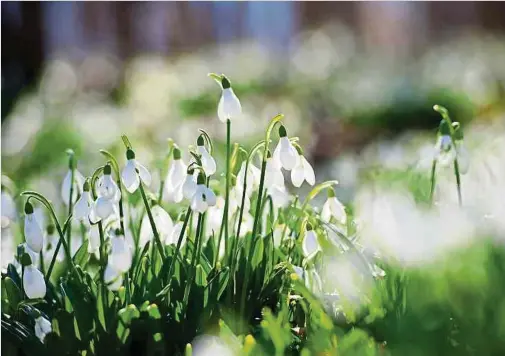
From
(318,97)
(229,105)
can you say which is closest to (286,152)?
(229,105)

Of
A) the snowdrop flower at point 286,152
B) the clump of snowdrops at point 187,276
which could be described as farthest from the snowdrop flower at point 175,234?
the snowdrop flower at point 286,152

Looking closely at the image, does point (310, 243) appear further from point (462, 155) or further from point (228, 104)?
point (462, 155)

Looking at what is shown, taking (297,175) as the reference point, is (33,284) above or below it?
below

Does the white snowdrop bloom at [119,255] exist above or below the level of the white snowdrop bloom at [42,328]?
above

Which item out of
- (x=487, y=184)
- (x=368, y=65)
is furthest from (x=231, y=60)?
(x=487, y=184)

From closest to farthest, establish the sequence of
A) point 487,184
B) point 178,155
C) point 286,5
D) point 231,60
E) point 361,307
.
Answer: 1. point 361,307
2. point 178,155
3. point 487,184
4. point 231,60
5. point 286,5

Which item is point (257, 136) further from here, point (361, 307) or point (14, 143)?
point (361, 307)

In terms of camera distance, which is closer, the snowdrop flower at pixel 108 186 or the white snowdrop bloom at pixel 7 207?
the snowdrop flower at pixel 108 186

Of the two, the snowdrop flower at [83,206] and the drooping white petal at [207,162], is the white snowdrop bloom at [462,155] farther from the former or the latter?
the snowdrop flower at [83,206]
